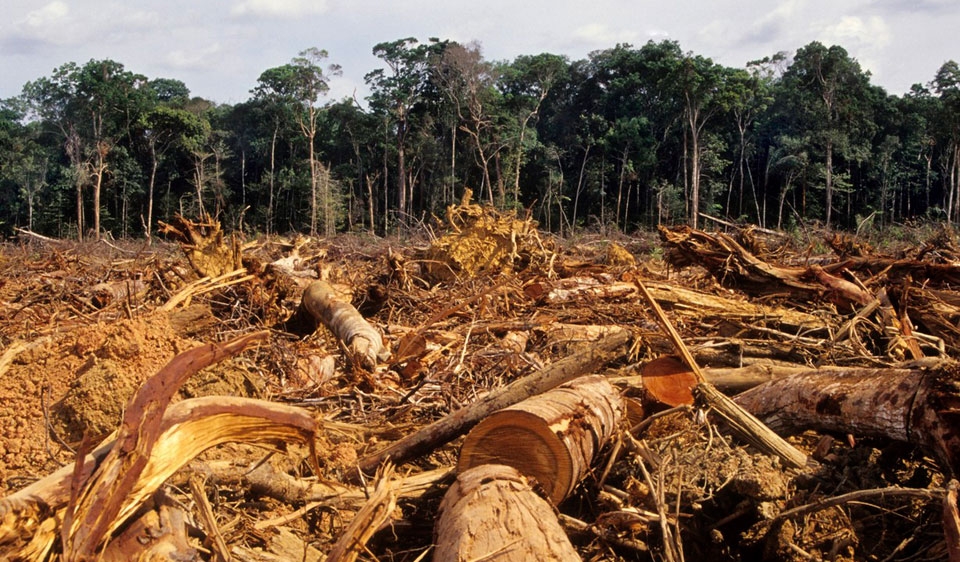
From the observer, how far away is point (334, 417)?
14.1 ft

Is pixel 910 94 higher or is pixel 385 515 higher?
pixel 910 94

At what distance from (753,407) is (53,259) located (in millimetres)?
11158

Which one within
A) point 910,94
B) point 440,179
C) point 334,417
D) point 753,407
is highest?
point 910,94

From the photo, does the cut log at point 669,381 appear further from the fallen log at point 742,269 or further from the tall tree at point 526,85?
the tall tree at point 526,85

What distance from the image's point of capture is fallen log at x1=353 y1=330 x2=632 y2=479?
3430 millimetres

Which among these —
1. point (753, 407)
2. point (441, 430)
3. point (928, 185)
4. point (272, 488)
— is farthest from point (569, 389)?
point (928, 185)

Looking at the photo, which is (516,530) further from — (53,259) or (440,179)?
(440,179)

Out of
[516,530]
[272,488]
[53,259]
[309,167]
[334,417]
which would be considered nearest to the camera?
[516,530]

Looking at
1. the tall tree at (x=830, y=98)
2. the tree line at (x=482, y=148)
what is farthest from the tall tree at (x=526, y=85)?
the tall tree at (x=830, y=98)

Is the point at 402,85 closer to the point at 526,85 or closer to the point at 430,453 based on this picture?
the point at 526,85

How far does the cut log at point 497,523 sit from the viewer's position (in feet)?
7.05

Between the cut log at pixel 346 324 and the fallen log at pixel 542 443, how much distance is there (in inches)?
82.0

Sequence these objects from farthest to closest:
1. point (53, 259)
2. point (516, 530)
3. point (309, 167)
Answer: point (309, 167)
point (53, 259)
point (516, 530)

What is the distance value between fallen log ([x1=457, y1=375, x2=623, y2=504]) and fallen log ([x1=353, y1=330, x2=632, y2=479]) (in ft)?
1.44
